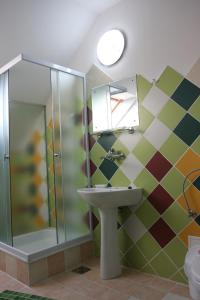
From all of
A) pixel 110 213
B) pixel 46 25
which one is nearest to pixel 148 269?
pixel 110 213

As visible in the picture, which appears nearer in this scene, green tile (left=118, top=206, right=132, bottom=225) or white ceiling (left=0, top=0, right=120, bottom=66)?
white ceiling (left=0, top=0, right=120, bottom=66)

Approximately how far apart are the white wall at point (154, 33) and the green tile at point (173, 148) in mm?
567

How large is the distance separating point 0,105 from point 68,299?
Result: 6.15 feet

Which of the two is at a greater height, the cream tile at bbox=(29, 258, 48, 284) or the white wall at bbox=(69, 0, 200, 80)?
the white wall at bbox=(69, 0, 200, 80)

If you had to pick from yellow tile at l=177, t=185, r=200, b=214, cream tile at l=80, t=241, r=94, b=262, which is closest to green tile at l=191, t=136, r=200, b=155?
yellow tile at l=177, t=185, r=200, b=214

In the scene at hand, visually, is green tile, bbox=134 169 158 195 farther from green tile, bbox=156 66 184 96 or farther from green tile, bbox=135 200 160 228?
green tile, bbox=156 66 184 96

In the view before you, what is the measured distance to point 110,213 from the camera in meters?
2.33

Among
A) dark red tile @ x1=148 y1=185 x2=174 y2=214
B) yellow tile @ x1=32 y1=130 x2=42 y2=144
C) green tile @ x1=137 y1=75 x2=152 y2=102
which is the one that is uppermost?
green tile @ x1=137 y1=75 x2=152 y2=102

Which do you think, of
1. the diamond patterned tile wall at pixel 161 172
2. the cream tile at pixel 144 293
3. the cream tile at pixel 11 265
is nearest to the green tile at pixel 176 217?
the diamond patterned tile wall at pixel 161 172

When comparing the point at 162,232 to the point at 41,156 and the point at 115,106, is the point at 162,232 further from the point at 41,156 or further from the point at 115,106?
the point at 41,156

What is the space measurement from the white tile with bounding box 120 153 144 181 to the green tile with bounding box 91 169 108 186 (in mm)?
273

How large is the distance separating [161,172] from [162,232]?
52cm

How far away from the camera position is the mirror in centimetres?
247

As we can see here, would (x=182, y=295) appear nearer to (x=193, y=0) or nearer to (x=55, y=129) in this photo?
(x=55, y=129)
